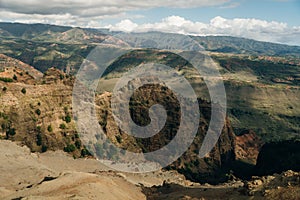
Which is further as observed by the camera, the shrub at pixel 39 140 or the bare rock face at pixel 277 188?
the shrub at pixel 39 140

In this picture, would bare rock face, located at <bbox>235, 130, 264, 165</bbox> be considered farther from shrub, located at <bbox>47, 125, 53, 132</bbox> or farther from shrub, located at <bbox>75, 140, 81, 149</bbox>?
shrub, located at <bbox>47, 125, 53, 132</bbox>

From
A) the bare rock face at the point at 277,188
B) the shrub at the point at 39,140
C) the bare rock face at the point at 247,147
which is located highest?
the bare rock face at the point at 277,188

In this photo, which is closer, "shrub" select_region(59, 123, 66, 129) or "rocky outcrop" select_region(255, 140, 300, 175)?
"shrub" select_region(59, 123, 66, 129)

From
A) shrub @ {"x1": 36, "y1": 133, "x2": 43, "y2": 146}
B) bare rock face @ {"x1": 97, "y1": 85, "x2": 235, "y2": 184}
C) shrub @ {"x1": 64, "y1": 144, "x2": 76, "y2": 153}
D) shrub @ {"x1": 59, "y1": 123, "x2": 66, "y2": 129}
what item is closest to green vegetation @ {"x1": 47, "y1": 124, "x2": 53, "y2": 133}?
shrub @ {"x1": 59, "y1": 123, "x2": 66, "y2": 129}

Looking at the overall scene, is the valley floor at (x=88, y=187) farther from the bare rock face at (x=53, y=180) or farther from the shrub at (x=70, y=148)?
the shrub at (x=70, y=148)

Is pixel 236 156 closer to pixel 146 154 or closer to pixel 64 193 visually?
pixel 146 154

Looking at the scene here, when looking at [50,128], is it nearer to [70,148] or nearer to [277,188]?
[70,148]

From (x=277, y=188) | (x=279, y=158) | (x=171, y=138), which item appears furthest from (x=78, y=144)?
(x=277, y=188)

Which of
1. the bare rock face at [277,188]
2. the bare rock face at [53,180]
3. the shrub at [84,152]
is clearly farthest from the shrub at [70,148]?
the bare rock face at [277,188]

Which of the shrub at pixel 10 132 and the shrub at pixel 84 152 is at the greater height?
the shrub at pixel 10 132
